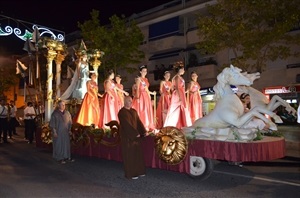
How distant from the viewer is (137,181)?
6.06 meters

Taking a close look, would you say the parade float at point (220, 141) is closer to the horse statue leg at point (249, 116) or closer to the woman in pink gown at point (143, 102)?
the horse statue leg at point (249, 116)

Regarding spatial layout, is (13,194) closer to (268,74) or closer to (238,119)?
(238,119)

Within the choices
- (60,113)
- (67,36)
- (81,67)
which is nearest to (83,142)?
(60,113)

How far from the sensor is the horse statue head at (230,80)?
608cm

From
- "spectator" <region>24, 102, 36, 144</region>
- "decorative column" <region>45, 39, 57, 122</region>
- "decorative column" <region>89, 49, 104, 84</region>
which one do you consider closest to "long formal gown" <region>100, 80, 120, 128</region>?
"decorative column" <region>45, 39, 57, 122</region>

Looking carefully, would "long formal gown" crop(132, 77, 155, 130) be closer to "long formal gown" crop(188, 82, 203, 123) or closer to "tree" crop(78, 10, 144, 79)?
"long formal gown" crop(188, 82, 203, 123)

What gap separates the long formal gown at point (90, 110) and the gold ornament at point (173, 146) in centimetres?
354

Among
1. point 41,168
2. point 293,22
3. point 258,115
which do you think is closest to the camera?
point 258,115

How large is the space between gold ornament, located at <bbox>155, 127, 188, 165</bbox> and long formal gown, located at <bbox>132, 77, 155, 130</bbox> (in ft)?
9.41

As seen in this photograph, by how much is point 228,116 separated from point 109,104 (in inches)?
158

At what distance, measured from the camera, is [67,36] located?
112 ft

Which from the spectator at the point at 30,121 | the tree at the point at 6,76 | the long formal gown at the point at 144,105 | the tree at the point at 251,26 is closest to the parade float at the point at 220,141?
the long formal gown at the point at 144,105

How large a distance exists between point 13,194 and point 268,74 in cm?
1726

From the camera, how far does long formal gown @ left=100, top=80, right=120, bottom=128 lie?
8906 mm
